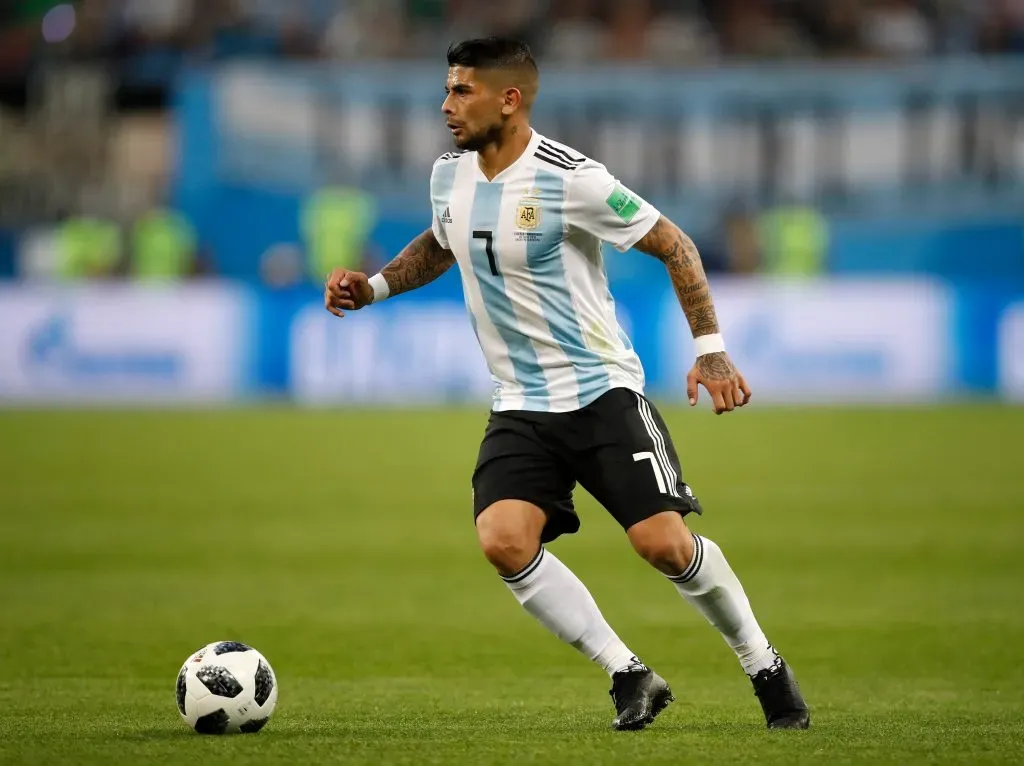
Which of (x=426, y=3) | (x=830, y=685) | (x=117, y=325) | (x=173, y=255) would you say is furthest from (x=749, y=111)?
(x=830, y=685)

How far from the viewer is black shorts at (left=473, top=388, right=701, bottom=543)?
576 cm

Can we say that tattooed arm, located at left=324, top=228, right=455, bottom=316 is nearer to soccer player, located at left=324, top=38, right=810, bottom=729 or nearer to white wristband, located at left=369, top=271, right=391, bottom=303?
white wristband, located at left=369, top=271, right=391, bottom=303

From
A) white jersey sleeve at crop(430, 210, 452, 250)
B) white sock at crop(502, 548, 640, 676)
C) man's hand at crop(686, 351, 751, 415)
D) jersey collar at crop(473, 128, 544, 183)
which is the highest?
jersey collar at crop(473, 128, 544, 183)

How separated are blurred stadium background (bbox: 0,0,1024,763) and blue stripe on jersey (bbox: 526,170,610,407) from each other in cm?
116

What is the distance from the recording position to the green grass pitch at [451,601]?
576cm

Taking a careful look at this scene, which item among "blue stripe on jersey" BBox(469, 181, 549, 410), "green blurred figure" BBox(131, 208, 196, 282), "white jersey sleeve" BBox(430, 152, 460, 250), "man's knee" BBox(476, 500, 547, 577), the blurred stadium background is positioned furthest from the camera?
"green blurred figure" BBox(131, 208, 196, 282)

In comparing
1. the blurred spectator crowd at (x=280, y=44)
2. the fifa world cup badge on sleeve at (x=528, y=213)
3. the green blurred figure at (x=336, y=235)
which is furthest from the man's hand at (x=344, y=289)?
the blurred spectator crowd at (x=280, y=44)

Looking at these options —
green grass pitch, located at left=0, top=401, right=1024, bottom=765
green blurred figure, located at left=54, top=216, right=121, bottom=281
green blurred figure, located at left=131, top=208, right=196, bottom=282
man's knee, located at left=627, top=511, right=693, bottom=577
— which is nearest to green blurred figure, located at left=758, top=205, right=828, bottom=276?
green blurred figure, located at left=131, top=208, right=196, bottom=282

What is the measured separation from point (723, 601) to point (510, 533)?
725 mm

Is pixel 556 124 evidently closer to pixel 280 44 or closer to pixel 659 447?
pixel 280 44

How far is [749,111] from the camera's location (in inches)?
1261

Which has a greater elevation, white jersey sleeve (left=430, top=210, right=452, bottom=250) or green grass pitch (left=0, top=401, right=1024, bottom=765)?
white jersey sleeve (left=430, top=210, right=452, bottom=250)

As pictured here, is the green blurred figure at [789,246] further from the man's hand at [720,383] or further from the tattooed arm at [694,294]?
the man's hand at [720,383]

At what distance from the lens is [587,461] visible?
230 inches
